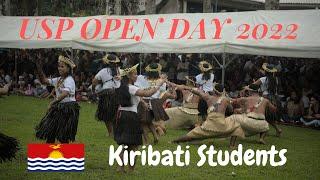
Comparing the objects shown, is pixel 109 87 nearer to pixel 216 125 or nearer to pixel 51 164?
pixel 216 125

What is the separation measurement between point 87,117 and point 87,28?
128 inches

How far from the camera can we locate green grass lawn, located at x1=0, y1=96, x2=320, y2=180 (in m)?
9.16

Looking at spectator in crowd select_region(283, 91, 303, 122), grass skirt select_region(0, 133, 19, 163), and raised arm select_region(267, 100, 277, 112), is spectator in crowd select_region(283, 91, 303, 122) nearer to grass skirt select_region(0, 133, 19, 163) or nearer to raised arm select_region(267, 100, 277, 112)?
raised arm select_region(267, 100, 277, 112)

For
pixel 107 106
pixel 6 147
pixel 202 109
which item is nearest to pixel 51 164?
pixel 6 147

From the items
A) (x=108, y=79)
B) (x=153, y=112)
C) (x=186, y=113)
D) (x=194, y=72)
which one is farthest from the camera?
(x=194, y=72)

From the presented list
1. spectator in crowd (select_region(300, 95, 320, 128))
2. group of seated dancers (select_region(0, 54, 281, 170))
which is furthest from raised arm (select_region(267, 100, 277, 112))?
spectator in crowd (select_region(300, 95, 320, 128))

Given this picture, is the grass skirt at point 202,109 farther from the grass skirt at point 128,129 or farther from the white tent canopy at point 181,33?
the grass skirt at point 128,129

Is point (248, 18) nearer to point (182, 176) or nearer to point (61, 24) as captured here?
point (61, 24)

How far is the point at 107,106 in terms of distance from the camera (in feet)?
40.9

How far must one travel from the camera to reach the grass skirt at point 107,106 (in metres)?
12.4

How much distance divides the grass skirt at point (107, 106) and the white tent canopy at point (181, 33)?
377cm

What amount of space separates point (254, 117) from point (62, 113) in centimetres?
477

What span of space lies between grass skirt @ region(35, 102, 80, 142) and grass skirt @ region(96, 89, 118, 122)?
273 cm

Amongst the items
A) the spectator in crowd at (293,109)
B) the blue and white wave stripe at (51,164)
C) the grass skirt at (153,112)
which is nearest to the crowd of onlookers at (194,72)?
the spectator in crowd at (293,109)
